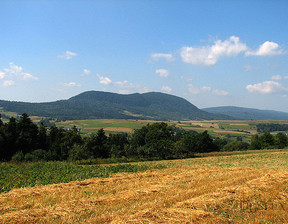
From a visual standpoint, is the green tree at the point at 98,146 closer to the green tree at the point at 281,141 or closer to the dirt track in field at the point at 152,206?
the dirt track in field at the point at 152,206

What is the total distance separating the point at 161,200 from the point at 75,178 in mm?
11832

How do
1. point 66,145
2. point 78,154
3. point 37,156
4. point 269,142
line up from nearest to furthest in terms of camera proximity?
point 37,156 < point 78,154 < point 66,145 < point 269,142

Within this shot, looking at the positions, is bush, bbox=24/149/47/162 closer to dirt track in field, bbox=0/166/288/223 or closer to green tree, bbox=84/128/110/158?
green tree, bbox=84/128/110/158

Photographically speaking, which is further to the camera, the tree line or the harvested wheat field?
the tree line

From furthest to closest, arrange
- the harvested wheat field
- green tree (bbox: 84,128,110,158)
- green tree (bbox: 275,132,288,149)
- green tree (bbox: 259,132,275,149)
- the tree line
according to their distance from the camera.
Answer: green tree (bbox: 259,132,275,149) → green tree (bbox: 275,132,288,149) → green tree (bbox: 84,128,110,158) → the tree line → the harvested wheat field

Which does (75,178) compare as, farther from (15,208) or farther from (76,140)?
(76,140)

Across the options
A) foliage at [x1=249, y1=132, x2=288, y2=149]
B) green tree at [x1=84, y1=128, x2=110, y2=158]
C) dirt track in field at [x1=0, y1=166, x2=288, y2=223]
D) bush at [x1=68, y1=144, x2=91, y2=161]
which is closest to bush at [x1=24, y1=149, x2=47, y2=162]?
bush at [x1=68, y1=144, x2=91, y2=161]

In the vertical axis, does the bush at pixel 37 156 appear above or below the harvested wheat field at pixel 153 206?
below

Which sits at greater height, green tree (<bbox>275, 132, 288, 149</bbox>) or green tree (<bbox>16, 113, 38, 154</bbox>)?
green tree (<bbox>16, 113, 38, 154</bbox>)

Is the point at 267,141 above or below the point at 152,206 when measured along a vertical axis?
below

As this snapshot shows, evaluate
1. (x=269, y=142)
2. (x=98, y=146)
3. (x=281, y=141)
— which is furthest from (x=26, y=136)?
(x=281, y=141)

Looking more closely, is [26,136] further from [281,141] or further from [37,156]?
[281,141]

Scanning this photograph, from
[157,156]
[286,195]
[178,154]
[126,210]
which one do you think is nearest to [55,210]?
[126,210]

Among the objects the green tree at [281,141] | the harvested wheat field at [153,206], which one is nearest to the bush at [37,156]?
the harvested wheat field at [153,206]
